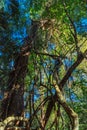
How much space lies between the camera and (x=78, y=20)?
4.54 meters

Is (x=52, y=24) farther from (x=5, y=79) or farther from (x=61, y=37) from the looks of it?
(x=5, y=79)

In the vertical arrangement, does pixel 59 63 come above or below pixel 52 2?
→ below

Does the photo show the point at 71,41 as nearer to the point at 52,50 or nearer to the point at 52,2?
the point at 52,50

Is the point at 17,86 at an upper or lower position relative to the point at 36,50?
lower

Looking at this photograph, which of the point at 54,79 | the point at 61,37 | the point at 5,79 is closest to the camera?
the point at 54,79

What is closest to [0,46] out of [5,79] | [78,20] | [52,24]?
[5,79]

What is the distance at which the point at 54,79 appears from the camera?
377cm

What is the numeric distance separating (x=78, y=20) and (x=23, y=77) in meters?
1.09

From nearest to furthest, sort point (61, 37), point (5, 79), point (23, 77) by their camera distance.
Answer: point (23, 77)
point (5, 79)
point (61, 37)

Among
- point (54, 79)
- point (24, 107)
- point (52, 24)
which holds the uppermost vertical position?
point (52, 24)

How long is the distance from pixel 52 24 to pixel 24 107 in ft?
3.69

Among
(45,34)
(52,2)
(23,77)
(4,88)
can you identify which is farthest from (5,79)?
(52,2)

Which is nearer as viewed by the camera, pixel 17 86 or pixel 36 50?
pixel 17 86

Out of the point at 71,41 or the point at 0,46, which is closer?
the point at 0,46
